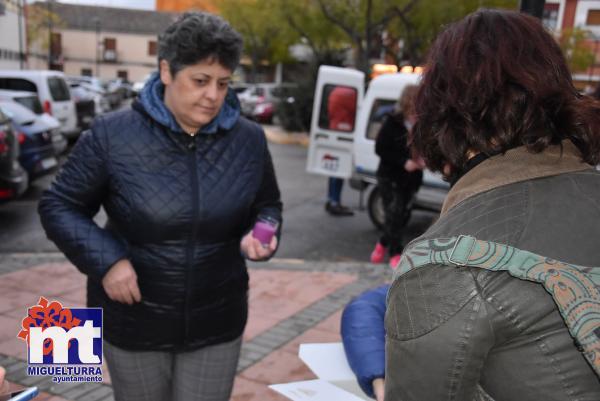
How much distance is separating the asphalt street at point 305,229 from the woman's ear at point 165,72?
4.46m

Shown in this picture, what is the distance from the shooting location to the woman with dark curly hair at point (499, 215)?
0.98 metres

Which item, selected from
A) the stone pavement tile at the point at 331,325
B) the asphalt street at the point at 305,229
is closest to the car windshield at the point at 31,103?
the asphalt street at the point at 305,229

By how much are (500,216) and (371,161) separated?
7098 millimetres

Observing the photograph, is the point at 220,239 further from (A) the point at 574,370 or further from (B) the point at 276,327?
(B) the point at 276,327

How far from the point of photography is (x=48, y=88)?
13.4 metres

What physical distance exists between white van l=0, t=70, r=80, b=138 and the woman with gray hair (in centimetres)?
1194

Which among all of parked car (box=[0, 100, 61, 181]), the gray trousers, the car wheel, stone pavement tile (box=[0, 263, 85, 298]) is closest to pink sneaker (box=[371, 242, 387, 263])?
the car wheel

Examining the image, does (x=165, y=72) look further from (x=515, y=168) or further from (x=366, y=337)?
(x=515, y=168)

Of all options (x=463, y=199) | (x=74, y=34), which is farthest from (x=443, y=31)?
(x=74, y=34)

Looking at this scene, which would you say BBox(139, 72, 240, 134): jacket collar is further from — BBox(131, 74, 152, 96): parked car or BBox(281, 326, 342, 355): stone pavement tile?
BBox(281, 326, 342, 355): stone pavement tile

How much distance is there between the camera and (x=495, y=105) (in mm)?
1126

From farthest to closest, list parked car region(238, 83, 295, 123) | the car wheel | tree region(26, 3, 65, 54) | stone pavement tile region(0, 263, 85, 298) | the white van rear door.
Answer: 1. tree region(26, 3, 65, 54)
2. parked car region(238, 83, 295, 123)
3. the white van rear door
4. the car wheel
5. stone pavement tile region(0, 263, 85, 298)

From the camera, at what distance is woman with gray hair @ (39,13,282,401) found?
1953 millimetres

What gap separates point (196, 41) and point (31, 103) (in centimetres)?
975
